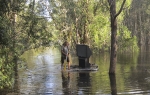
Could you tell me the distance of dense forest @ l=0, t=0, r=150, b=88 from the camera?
10.2 m

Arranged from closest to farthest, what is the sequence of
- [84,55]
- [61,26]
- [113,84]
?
[113,84] → [84,55] → [61,26]

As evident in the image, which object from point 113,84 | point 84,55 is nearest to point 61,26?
point 84,55

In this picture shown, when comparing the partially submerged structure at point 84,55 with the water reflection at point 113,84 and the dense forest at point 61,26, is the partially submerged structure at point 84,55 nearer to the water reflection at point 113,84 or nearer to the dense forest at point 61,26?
the dense forest at point 61,26

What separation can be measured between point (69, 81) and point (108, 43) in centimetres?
3619

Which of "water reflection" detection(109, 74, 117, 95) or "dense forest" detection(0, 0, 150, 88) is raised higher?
"dense forest" detection(0, 0, 150, 88)

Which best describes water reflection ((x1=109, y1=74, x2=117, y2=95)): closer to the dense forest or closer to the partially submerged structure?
the partially submerged structure

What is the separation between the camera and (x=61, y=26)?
33156 millimetres

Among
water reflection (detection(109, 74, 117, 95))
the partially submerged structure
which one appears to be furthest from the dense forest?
water reflection (detection(109, 74, 117, 95))

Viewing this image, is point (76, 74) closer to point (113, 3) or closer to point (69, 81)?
point (69, 81)

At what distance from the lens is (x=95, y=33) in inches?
1624

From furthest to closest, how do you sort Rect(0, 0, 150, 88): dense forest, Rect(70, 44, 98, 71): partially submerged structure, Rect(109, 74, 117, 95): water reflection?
1. Rect(70, 44, 98, 71): partially submerged structure
2. Rect(109, 74, 117, 95): water reflection
3. Rect(0, 0, 150, 88): dense forest

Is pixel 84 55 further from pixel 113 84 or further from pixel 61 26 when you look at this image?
pixel 61 26

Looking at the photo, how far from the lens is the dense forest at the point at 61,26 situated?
10.2 meters

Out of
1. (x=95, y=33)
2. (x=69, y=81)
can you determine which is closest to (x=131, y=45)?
(x=95, y=33)
